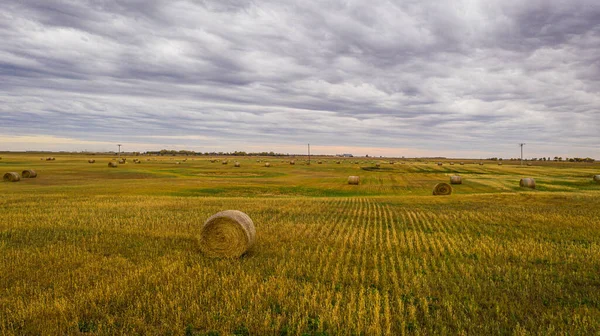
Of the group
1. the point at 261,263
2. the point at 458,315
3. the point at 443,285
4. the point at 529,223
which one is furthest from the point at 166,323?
the point at 529,223

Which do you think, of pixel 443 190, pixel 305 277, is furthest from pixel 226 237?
pixel 443 190

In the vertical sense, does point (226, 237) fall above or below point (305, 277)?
above

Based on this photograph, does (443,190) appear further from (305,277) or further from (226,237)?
(305,277)

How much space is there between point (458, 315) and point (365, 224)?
11.6 metres

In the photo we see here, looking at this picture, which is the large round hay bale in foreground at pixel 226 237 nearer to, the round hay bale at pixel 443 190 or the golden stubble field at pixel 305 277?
the golden stubble field at pixel 305 277

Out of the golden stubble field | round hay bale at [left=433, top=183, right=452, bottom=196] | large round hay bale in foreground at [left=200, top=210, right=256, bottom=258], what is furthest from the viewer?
round hay bale at [left=433, top=183, right=452, bottom=196]

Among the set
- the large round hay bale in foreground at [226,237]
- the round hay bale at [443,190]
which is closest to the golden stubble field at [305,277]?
the large round hay bale in foreground at [226,237]

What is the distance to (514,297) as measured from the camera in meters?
9.11

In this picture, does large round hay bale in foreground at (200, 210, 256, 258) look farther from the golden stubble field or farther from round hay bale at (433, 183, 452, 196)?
round hay bale at (433, 183, 452, 196)

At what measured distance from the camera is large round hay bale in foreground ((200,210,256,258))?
42.9ft

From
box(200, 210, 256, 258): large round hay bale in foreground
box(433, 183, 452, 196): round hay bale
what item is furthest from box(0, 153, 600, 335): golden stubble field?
box(433, 183, 452, 196): round hay bale

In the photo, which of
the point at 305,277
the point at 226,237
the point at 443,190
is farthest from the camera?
the point at 443,190

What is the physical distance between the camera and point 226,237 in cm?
1317

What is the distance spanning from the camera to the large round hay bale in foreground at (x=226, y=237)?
13.1 meters
